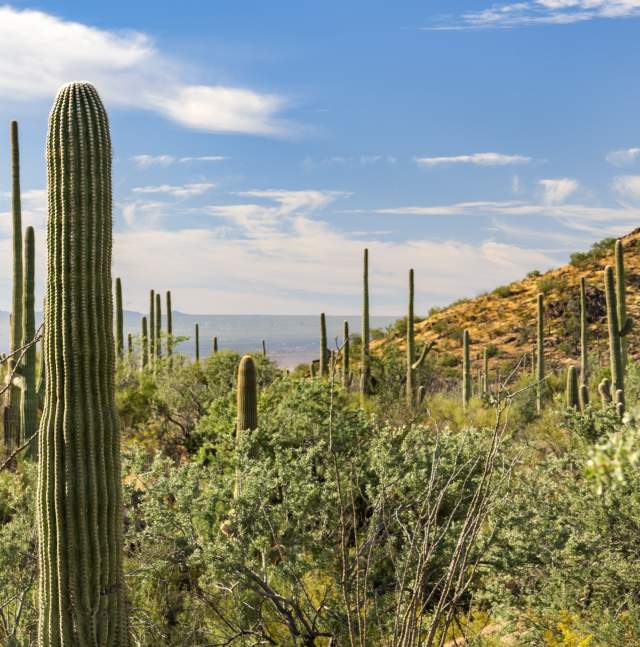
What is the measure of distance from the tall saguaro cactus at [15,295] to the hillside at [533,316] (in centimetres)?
2337

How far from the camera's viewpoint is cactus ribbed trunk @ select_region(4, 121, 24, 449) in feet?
47.9

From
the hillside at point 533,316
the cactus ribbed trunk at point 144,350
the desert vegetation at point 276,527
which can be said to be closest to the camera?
the desert vegetation at point 276,527

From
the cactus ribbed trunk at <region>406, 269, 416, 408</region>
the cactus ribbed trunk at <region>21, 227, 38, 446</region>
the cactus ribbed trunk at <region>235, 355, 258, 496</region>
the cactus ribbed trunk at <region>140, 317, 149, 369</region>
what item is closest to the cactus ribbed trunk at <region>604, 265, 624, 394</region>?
the cactus ribbed trunk at <region>406, 269, 416, 408</region>

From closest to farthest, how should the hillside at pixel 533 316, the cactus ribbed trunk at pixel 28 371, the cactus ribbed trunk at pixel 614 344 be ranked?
the cactus ribbed trunk at pixel 28 371
the cactus ribbed trunk at pixel 614 344
the hillside at pixel 533 316

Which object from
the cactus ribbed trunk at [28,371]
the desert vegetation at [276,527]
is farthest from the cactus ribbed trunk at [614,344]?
the cactus ribbed trunk at [28,371]

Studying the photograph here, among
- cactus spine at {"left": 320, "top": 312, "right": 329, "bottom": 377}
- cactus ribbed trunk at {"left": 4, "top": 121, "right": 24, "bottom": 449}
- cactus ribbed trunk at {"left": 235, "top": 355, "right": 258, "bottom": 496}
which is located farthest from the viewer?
cactus spine at {"left": 320, "top": 312, "right": 329, "bottom": 377}

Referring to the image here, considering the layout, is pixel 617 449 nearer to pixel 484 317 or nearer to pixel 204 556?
pixel 204 556

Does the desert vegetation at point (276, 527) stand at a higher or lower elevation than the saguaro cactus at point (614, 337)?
lower

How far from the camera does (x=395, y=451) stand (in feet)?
31.6

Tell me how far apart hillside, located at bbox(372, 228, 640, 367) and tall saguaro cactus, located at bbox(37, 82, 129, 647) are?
28240 millimetres

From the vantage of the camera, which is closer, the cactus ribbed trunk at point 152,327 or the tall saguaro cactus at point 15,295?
the tall saguaro cactus at point 15,295

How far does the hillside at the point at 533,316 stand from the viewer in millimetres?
37406

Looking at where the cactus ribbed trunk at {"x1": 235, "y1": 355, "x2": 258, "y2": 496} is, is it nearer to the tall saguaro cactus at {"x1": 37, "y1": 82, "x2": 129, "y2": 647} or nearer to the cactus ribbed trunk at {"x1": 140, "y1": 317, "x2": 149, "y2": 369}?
the tall saguaro cactus at {"x1": 37, "y1": 82, "x2": 129, "y2": 647}

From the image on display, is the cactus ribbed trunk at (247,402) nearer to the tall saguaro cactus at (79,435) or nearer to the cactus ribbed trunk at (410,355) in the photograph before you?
the tall saguaro cactus at (79,435)
